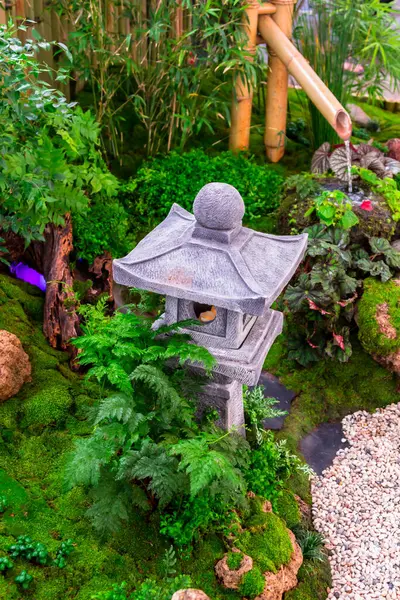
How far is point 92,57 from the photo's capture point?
745 cm

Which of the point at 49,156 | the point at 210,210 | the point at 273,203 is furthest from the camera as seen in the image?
the point at 273,203

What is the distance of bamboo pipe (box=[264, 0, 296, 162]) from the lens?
7.52 m

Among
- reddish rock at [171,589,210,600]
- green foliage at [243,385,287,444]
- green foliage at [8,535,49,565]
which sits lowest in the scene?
green foliage at [243,385,287,444]

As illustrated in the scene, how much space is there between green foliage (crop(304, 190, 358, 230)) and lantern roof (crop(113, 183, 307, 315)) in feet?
7.28

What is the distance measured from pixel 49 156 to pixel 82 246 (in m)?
1.24

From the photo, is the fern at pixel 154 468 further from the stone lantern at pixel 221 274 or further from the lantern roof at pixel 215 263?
the lantern roof at pixel 215 263

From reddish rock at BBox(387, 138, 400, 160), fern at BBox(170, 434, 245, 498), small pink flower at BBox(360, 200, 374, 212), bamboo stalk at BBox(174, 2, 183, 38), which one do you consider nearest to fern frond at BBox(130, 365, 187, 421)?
fern at BBox(170, 434, 245, 498)

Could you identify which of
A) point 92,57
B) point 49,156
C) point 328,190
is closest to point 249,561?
point 49,156

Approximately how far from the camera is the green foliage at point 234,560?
397 cm

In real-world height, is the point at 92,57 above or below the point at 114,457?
above

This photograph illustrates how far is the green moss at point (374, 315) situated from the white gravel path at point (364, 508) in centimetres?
65

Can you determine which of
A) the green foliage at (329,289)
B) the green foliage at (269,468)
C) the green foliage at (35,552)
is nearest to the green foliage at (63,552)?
the green foliage at (35,552)

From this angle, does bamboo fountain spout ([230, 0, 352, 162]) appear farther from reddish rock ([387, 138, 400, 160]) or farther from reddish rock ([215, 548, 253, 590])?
reddish rock ([215, 548, 253, 590])

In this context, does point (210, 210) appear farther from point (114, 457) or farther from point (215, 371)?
point (114, 457)
